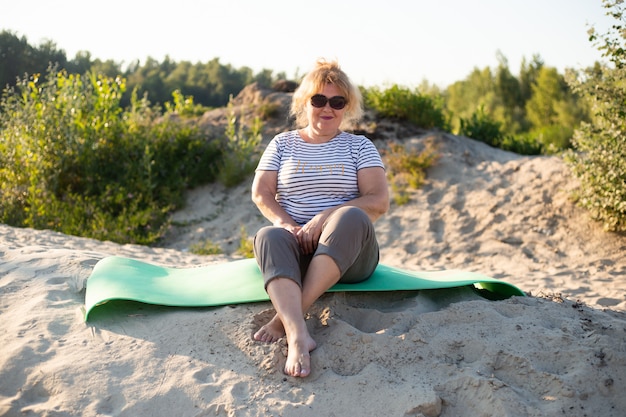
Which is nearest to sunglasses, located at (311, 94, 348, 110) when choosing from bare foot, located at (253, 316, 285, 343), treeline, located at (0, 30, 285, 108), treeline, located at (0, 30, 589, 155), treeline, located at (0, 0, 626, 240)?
bare foot, located at (253, 316, 285, 343)

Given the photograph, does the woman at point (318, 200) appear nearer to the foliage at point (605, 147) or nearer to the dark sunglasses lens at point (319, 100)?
the dark sunglasses lens at point (319, 100)

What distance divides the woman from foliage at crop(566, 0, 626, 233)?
3431mm

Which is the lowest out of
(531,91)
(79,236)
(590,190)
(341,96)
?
(79,236)

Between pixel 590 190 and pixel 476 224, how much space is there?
1.30 meters

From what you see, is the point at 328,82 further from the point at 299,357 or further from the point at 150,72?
the point at 150,72

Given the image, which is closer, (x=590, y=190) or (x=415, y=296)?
(x=415, y=296)

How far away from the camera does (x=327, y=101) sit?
352 centimetres

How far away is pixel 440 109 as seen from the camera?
916 cm

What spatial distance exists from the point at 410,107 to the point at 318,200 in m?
5.86

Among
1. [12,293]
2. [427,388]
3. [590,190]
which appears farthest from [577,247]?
[12,293]

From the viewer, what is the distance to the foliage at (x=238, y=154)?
8664mm

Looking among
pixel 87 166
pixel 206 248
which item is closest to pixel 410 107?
pixel 206 248

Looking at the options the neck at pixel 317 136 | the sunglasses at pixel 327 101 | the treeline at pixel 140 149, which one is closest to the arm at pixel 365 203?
the neck at pixel 317 136

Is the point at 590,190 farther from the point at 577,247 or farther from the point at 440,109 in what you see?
the point at 440,109
